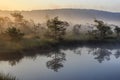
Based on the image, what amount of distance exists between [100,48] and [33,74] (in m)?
12.2

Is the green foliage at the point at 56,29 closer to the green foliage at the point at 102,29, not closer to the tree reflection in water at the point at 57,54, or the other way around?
the tree reflection in water at the point at 57,54

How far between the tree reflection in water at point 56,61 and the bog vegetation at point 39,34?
4.64ft

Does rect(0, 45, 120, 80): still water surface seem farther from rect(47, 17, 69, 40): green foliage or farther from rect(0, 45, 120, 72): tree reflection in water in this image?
rect(47, 17, 69, 40): green foliage

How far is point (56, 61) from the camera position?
61.7 ft

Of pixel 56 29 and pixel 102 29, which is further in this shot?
pixel 102 29

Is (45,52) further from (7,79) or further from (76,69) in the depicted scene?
(7,79)

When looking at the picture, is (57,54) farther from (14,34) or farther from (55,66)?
(55,66)

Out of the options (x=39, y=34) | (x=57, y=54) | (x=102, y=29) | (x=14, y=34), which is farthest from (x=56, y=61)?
(x=102, y=29)

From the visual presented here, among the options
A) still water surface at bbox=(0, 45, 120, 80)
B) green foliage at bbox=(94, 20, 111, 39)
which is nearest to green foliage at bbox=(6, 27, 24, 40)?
still water surface at bbox=(0, 45, 120, 80)

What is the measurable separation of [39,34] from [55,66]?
10479mm

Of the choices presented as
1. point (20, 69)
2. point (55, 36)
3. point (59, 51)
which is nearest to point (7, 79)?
point (20, 69)

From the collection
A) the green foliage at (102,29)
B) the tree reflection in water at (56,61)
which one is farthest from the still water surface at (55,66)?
the green foliage at (102,29)

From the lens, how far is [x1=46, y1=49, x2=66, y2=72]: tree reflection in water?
655 inches

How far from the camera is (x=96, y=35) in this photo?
1190 inches
